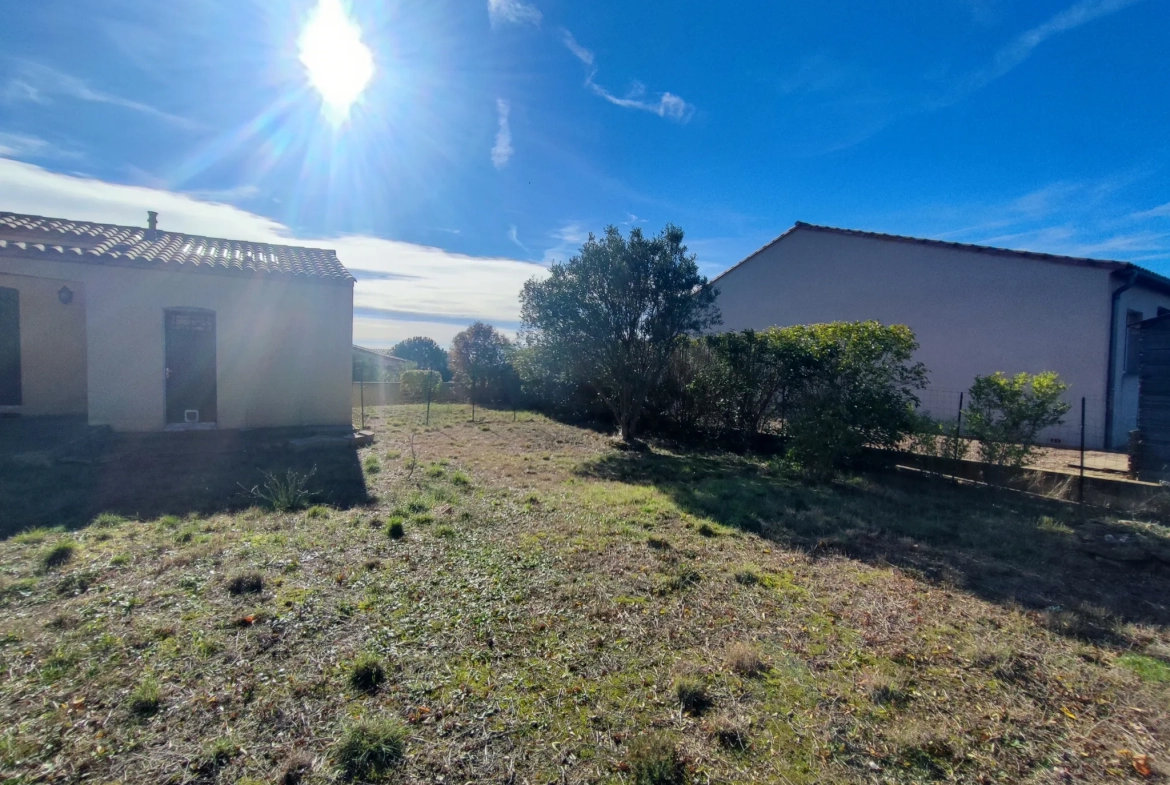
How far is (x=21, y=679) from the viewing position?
2.62 meters

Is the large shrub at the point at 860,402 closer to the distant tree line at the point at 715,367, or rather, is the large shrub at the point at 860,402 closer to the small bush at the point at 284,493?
the distant tree line at the point at 715,367

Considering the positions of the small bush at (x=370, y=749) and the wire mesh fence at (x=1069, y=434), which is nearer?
the small bush at (x=370, y=749)

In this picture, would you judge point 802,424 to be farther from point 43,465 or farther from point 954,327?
point 43,465

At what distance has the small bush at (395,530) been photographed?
497 cm

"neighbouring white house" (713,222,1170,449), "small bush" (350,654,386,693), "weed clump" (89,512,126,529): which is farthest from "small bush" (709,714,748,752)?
"neighbouring white house" (713,222,1170,449)

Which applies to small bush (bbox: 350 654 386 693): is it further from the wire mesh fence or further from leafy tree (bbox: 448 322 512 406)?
leafy tree (bbox: 448 322 512 406)

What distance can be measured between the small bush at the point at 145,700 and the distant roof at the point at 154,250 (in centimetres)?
833

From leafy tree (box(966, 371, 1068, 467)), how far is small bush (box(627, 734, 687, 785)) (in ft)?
22.4

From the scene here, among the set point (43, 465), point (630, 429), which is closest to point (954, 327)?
point (630, 429)

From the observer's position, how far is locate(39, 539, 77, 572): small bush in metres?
3.99

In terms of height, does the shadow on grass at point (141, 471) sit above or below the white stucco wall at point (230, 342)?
below

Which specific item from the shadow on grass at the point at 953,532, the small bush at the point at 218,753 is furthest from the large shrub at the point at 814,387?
the small bush at the point at 218,753

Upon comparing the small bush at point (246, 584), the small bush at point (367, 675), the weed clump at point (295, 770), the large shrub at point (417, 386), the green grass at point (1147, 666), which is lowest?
the green grass at point (1147, 666)

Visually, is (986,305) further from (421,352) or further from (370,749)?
(421,352)
